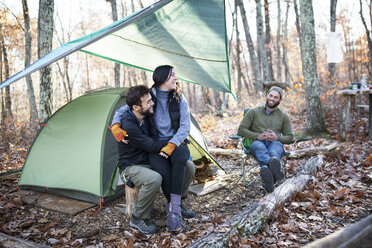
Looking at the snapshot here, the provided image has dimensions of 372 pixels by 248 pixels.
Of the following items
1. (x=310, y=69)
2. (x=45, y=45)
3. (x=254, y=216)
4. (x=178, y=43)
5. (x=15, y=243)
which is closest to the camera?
(x=15, y=243)

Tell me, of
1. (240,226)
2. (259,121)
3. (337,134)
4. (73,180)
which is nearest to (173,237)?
(240,226)

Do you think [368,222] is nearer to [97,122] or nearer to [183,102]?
[183,102]

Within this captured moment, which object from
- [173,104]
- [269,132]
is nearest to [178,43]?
[173,104]

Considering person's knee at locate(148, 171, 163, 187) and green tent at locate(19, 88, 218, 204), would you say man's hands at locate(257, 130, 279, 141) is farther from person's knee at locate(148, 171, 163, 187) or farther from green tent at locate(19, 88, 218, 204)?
person's knee at locate(148, 171, 163, 187)

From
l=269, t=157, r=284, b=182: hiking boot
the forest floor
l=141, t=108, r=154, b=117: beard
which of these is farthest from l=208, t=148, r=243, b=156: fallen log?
l=141, t=108, r=154, b=117: beard

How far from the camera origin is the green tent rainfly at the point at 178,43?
9.94 feet

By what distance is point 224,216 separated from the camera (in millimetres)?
2869

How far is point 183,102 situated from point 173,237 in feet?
4.35

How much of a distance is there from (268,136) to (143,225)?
1850mm

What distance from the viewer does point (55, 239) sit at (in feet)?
8.64

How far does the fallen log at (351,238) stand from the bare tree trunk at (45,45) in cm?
470

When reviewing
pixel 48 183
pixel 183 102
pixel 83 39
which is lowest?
pixel 48 183

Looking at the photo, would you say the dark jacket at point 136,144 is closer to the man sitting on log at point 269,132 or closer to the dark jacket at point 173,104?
the dark jacket at point 173,104

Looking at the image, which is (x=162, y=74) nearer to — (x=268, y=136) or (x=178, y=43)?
(x=178, y=43)
